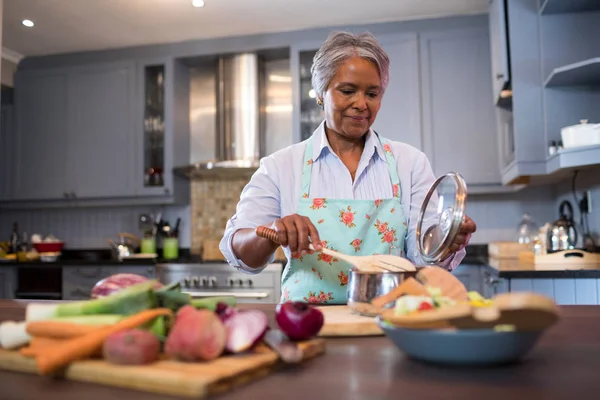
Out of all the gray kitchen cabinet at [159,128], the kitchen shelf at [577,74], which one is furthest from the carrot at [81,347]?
the gray kitchen cabinet at [159,128]

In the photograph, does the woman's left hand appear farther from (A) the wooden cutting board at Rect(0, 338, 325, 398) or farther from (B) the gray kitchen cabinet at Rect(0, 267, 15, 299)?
(B) the gray kitchen cabinet at Rect(0, 267, 15, 299)

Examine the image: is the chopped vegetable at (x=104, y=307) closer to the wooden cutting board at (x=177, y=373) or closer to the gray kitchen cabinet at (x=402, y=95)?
the wooden cutting board at (x=177, y=373)

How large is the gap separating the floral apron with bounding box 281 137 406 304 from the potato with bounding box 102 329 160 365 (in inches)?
32.7

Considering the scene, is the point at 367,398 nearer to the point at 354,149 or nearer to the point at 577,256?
the point at 354,149

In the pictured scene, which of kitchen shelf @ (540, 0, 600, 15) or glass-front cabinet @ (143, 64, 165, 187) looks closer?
kitchen shelf @ (540, 0, 600, 15)

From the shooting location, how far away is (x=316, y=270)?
1.57 metres

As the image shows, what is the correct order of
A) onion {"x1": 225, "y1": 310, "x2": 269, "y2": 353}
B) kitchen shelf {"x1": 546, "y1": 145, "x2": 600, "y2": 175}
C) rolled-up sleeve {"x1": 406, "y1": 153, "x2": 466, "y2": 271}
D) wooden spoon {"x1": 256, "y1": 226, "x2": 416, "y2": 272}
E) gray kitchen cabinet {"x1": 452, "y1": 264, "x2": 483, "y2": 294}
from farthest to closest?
gray kitchen cabinet {"x1": 452, "y1": 264, "x2": 483, "y2": 294}, kitchen shelf {"x1": 546, "y1": 145, "x2": 600, "y2": 175}, rolled-up sleeve {"x1": 406, "y1": 153, "x2": 466, "y2": 271}, wooden spoon {"x1": 256, "y1": 226, "x2": 416, "y2": 272}, onion {"x1": 225, "y1": 310, "x2": 269, "y2": 353}

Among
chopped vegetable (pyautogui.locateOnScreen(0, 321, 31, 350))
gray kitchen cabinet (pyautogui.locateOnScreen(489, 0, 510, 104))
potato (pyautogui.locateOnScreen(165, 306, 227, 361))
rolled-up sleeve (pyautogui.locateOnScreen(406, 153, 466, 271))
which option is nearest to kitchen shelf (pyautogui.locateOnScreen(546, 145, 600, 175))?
gray kitchen cabinet (pyautogui.locateOnScreen(489, 0, 510, 104))

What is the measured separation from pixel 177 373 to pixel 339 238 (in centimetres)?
97

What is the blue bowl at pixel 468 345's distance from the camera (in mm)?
716

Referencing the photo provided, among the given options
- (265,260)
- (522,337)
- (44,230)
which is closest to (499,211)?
(265,260)

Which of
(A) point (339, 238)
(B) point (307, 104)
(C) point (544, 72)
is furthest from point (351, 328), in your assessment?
(B) point (307, 104)

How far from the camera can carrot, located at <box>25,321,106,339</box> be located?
31.5 inches

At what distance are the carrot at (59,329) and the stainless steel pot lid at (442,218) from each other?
2.34 ft
